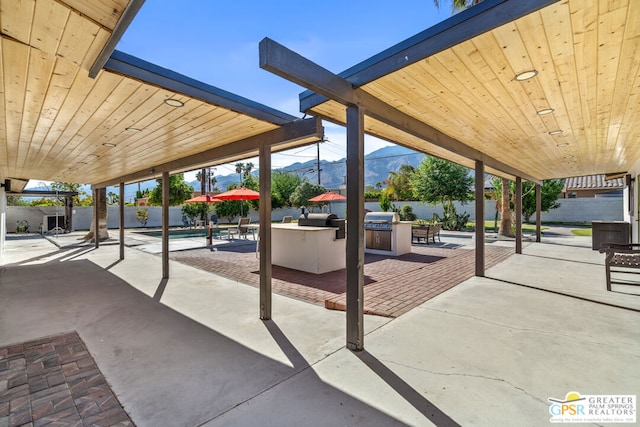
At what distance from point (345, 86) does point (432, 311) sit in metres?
3.16

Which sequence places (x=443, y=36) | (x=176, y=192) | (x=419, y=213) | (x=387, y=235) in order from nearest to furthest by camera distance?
(x=443, y=36) → (x=387, y=235) → (x=176, y=192) → (x=419, y=213)

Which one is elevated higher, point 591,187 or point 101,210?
point 591,187

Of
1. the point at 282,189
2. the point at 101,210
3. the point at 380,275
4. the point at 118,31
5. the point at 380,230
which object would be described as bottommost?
the point at 380,275

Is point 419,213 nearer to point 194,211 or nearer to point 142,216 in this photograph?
point 194,211

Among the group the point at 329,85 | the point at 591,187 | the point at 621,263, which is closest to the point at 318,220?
the point at 329,85

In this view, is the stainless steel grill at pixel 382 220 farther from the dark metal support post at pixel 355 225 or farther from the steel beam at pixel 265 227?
the dark metal support post at pixel 355 225

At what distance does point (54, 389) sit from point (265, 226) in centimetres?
247

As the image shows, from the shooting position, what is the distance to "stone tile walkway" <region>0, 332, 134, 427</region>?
212cm

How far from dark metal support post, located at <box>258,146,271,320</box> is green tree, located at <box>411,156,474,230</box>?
46.6ft

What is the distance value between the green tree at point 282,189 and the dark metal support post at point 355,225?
81.5ft

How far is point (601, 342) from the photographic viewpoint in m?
3.21

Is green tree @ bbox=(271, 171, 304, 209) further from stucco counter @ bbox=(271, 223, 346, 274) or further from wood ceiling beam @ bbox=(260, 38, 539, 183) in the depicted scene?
wood ceiling beam @ bbox=(260, 38, 539, 183)

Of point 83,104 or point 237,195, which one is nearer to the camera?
point 83,104

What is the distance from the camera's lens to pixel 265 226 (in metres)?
4.03
